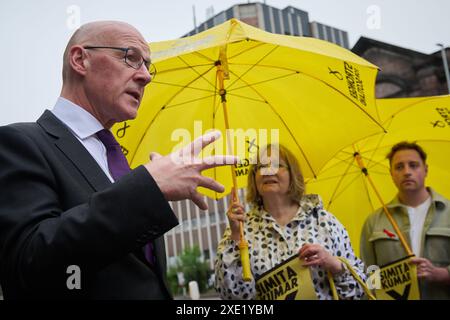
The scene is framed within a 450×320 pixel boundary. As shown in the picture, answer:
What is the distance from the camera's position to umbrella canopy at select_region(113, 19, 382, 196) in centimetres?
353

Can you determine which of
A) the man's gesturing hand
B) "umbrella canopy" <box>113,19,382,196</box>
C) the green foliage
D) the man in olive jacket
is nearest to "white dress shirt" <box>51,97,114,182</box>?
the man's gesturing hand

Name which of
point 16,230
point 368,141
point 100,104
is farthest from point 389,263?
point 16,230

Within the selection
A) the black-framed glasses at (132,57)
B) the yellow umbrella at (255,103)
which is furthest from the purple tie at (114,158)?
the yellow umbrella at (255,103)

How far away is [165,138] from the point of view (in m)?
3.90

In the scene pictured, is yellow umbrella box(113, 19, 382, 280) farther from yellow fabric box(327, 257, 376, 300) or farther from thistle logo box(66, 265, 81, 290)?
thistle logo box(66, 265, 81, 290)

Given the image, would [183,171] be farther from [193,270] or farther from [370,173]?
[193,270]

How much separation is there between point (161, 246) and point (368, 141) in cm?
357

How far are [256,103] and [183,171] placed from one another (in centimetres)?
267

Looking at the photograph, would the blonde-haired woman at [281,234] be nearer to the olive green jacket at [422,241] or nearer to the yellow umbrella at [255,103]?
the yellow umbrella at [255,103]

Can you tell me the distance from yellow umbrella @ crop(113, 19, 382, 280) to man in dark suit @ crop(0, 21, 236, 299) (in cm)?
181

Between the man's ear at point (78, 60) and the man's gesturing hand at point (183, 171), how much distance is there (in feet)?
2.11

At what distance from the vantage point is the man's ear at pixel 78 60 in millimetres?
1847

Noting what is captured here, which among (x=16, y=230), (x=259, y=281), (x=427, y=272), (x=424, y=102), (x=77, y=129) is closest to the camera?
(x=16, y=230)

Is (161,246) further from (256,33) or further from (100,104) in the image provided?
(256,33)
